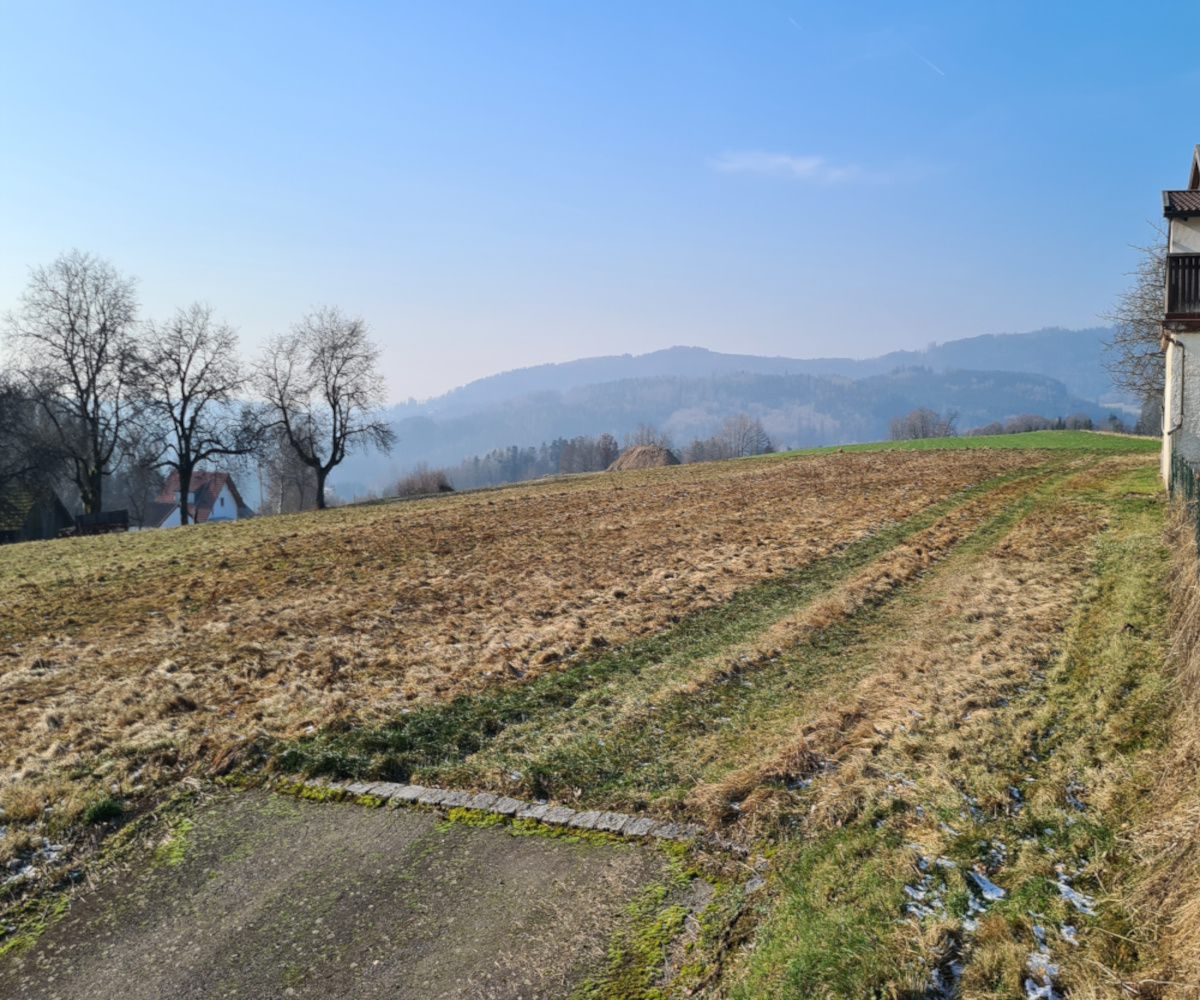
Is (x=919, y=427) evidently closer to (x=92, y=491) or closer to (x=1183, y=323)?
(x=92, y=491)

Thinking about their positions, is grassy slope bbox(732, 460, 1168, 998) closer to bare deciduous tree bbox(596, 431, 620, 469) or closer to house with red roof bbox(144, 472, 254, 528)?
house with red roof bbox(144, 472, 254, 528)

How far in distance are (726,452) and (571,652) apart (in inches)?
Answer: 6413

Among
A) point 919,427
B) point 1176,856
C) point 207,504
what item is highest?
point 919,427

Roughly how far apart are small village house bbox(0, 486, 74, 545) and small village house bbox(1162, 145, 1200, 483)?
156ft

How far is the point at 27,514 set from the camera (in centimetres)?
4641

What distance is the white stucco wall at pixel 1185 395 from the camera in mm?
19625

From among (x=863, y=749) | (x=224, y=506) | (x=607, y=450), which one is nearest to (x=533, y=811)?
(x=863, y=749)

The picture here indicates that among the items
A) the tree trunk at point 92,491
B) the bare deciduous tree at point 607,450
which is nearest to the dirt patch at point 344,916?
the tree trunk at point 92,491

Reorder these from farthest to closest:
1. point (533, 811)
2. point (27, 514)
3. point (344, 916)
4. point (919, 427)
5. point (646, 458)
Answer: point (919, 427)
point (646, 458)
point (27, 514)
point (533, 811)
point (344, 916)

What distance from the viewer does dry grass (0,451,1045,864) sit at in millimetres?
8898

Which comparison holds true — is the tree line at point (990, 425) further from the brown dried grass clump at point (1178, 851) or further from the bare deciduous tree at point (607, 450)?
the brown dried grass clump at point (1178, 851)

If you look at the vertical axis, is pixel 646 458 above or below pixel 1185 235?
below

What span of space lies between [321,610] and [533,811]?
941 centimetres

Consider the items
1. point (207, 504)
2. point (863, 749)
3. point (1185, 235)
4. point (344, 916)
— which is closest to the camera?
point (344, 916)
